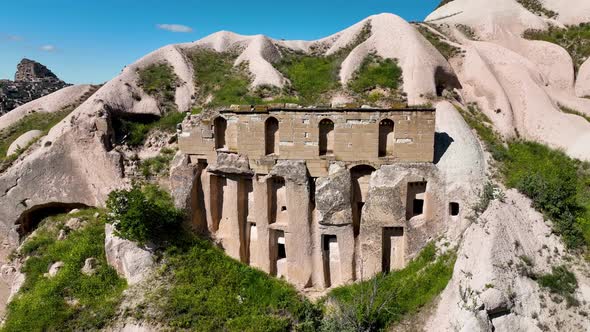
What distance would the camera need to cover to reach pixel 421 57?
22.3 meters

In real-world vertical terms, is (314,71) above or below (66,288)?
above

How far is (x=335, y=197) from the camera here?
15.2 metres

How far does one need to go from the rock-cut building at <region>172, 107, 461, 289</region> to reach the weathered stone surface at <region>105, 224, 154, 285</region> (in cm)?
256

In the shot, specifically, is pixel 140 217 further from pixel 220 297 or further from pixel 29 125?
pixel 29 125

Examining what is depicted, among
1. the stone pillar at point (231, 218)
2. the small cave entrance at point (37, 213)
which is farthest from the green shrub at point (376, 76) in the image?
the small cave entrance at point (37, 213)

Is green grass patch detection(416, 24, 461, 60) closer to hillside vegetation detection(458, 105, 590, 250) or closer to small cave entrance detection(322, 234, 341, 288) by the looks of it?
hillside vegetation detection(458, 105, 590, 250)

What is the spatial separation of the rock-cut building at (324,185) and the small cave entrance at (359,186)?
4 centimetres

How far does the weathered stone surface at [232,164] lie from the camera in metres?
16.1

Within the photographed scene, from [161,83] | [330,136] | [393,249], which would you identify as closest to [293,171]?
[330,136]

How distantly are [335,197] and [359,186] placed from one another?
117 centimetres

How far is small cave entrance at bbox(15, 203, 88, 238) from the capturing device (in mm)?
19234

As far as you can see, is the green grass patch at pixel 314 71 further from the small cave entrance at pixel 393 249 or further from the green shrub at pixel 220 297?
the green shrub at pixel 220 297

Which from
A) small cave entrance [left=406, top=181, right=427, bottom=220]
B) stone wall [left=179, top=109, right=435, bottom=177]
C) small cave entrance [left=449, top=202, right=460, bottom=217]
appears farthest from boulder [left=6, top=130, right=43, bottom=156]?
small cave entrance [left=449, top=202, right=460, bottom=217]

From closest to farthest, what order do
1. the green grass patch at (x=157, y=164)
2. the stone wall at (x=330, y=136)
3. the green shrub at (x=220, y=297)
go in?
the green shrub at (x=220, y=297), the stone wall at (x=330, y=136), the green grass patch at (x=157, y=164)
